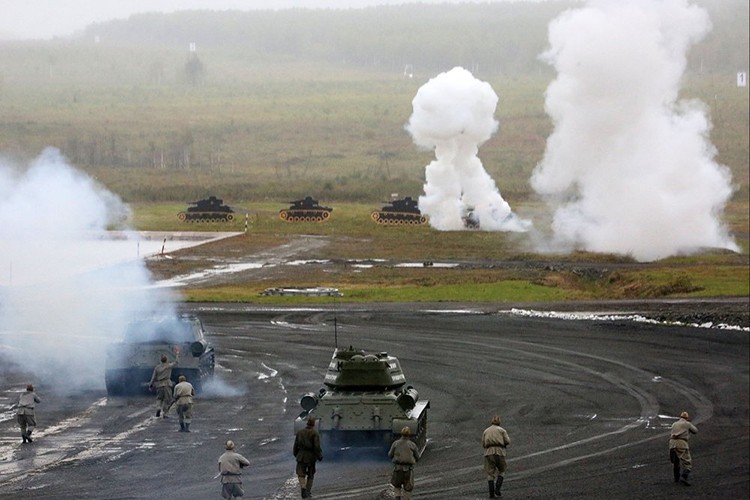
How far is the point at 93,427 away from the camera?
3216cm

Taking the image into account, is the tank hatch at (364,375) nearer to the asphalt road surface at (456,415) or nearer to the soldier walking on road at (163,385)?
the asphalt road surface at (456,415)

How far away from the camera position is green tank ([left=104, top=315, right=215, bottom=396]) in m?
37.5

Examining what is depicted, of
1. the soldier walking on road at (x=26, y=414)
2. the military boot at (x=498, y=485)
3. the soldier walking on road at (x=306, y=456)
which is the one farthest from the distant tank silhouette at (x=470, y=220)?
the soldier walking on road at (x=306, y=456)

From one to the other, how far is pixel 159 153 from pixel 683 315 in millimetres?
86628

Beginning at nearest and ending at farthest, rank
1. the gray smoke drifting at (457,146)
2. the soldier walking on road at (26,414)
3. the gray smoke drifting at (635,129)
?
the soldier walking on road at (26,414) → the gray smoke drifting at (635,129) → the gray smoke drifting at (457,146)

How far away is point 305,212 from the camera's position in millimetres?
123375

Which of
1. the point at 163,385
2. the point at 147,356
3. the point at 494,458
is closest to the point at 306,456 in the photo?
the point at 494,458

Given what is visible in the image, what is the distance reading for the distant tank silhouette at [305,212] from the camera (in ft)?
402

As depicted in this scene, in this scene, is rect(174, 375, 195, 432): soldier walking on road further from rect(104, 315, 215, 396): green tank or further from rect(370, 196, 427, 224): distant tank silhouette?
rect(370, 196, 427, 224): distant tank silhouette

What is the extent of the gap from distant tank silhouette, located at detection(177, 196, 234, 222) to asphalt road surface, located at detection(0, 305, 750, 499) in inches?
2565

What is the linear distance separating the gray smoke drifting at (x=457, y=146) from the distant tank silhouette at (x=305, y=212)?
30.2 ft

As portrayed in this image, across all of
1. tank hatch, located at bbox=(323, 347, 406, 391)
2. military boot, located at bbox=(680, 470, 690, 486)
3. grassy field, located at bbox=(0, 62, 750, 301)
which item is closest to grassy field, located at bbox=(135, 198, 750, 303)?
grassy field, located at bbox=(0, 62, 750, 301)

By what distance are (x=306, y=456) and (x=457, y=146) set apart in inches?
3835

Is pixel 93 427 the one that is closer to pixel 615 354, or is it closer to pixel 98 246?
pixel 615 354
